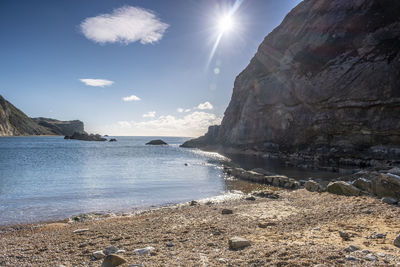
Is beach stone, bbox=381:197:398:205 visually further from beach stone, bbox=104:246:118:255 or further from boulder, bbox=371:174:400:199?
beach stone, bbox=104:246:118:255

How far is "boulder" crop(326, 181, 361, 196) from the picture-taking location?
14263 millimetres

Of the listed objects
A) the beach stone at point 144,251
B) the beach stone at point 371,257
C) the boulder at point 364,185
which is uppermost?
the boulder at point 364,185

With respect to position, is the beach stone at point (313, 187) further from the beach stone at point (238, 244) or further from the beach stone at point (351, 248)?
the beach stone at point (238, 244)

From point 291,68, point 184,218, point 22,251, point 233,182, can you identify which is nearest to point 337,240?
point 184,218

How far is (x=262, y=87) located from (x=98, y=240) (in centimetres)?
6190

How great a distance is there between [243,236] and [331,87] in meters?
47.3

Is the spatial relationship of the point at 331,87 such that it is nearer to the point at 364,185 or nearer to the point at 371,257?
the point at 364,185

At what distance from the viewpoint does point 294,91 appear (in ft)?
182

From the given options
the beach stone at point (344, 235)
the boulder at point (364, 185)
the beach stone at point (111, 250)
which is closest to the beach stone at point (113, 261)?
the beach stone at point (111, 250)

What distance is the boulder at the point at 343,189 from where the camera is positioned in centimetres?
1426

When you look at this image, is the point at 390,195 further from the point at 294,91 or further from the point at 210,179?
the point at 294,91

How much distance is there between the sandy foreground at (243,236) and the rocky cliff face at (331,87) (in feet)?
112

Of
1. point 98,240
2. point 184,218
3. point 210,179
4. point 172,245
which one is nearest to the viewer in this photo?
point 172,245

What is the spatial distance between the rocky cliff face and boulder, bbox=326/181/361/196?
92.3 ft
